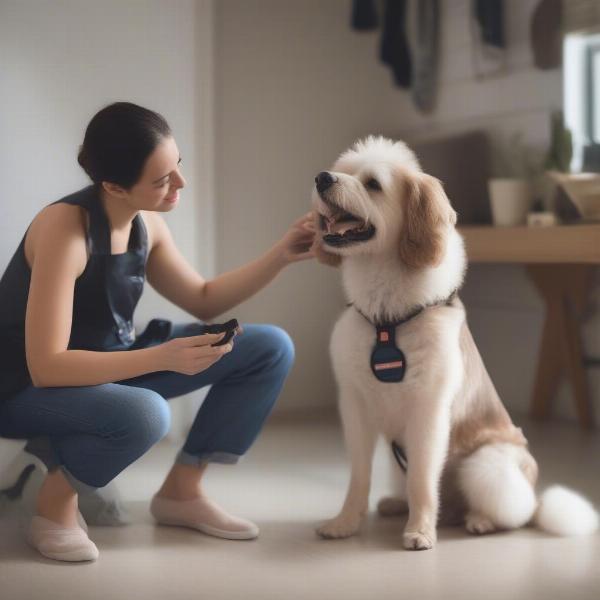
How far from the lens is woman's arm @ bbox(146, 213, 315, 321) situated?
7.23 ft

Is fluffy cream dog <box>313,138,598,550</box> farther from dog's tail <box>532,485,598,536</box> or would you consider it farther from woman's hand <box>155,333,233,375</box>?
woman's hand <box>155,333,233,375</box>

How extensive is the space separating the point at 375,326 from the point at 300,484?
2.54 feet

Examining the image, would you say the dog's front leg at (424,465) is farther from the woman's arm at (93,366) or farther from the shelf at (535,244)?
the shelf at (535,244)

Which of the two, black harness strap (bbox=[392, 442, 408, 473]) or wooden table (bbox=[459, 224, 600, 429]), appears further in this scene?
wooden table (bbox=[459, 224, 600, 429])

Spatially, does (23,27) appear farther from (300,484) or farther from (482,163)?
(482,163)

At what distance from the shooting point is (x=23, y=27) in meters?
2.82

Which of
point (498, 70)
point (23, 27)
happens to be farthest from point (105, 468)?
point (498, 70)

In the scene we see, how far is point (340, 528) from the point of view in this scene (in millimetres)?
2072

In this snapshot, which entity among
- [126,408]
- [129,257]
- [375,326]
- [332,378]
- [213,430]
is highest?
[129,257]

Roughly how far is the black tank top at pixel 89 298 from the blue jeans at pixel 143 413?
0.09 m

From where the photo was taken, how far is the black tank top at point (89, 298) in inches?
77.4

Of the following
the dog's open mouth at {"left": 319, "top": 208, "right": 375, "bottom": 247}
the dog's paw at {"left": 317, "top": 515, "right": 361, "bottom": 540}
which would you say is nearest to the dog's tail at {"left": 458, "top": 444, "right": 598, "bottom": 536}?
the dog's paw at {"left": 317, "top": 515, "right": 361, "bottom": 540}

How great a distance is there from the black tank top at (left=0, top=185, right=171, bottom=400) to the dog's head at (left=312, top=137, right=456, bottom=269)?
475 millimetres

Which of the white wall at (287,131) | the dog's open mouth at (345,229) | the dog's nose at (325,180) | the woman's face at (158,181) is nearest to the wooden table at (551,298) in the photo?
the white wall at (287,131)
